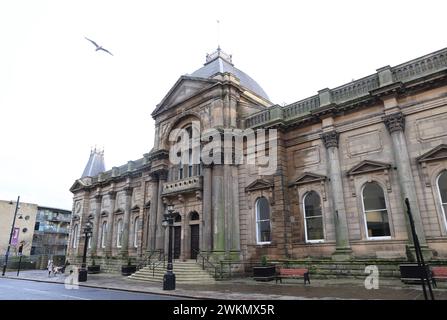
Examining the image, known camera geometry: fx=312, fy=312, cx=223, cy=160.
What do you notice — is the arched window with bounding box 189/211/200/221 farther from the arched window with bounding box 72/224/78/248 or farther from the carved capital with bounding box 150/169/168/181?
the arched window with bounding box 72/224/78/248

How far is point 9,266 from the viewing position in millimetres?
45719

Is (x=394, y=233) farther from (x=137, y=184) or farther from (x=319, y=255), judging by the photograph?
(x=137, y=184)

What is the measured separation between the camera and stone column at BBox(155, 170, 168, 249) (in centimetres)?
2609

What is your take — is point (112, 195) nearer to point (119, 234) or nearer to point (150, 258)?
point (119, 234)

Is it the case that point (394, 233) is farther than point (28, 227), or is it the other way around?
point (28, 227)

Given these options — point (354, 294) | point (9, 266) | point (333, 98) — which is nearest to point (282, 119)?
point (333, 98)

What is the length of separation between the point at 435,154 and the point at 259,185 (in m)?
10.4

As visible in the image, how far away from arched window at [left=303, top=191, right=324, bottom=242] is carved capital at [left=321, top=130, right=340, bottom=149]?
320cm

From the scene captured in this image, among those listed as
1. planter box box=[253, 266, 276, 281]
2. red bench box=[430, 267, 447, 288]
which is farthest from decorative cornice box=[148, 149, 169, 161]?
red bench box=[430, 267, 447, 288]

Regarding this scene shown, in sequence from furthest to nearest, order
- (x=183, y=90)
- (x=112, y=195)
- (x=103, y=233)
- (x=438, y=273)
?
1. (x=103, y=233)
2. (x=112, y=195)
3. (x=183, y=90)
4. (x=438, y=273)

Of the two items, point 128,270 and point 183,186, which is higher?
point 183,186

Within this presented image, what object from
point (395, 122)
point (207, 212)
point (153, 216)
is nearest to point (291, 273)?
point (207, 212)

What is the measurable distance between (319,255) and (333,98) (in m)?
10.1

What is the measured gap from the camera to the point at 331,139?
19.7m
